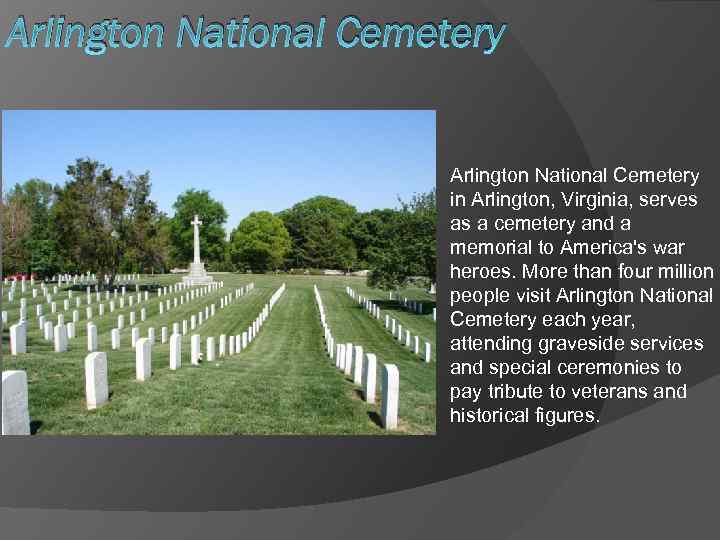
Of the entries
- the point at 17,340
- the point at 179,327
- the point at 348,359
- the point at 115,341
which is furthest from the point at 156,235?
the point at 348,359

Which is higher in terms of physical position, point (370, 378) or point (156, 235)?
point (156, 235)

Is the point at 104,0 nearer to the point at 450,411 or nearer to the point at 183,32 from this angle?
the point at 183,32

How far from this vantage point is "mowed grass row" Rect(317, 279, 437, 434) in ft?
28.1

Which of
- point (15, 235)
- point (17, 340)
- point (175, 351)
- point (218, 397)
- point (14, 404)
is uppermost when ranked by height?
point (15, 235)

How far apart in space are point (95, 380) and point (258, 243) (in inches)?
1649

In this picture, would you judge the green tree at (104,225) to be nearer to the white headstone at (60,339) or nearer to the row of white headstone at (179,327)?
the row of white headstone at (179,327)

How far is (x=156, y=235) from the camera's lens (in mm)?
31719

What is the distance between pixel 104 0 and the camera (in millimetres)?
8273

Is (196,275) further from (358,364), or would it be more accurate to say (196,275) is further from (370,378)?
(370,378)

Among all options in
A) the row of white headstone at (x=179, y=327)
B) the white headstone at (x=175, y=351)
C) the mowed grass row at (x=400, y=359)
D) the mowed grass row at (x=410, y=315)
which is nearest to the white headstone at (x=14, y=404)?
the white headstone at (x=175, y=351)

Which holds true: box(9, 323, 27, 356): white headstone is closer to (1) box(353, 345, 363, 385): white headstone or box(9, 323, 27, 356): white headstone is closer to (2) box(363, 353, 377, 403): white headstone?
(1) box(353, 345, 363, 385): white headstone

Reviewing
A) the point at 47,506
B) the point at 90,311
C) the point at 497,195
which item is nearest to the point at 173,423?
the point at 47,506

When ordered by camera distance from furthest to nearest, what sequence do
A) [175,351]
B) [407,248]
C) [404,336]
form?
1. [407,248]
2. [404,336]
3. [175,351]

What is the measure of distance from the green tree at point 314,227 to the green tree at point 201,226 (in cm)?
714
